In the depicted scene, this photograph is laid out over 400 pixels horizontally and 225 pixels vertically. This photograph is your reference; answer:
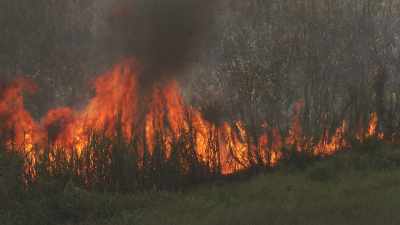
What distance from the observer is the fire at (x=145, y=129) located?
34.0 feet

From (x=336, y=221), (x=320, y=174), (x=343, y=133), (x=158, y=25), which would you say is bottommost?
(x=336, y=221)

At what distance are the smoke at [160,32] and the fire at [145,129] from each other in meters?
0.39

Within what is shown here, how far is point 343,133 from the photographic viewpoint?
11938 millimetres

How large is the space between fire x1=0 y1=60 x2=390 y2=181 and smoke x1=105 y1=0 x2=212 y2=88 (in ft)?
1.28

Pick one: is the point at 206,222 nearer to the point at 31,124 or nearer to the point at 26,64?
the point at 31,124

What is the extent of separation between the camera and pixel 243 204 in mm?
8133

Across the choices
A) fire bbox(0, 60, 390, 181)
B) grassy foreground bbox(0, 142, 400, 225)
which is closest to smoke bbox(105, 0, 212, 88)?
fire bbox(0, 60, 390, 181)

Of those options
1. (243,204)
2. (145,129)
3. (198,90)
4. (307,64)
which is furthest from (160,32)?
(243,204)

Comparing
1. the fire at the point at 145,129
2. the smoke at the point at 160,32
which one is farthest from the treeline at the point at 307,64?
the smoke at the point at 160,32

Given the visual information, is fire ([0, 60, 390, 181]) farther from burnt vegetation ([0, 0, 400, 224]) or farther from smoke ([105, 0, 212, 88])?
smoke ([105, 0, 212, 88])

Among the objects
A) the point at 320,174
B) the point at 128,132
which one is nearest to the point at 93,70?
the point at 128,132

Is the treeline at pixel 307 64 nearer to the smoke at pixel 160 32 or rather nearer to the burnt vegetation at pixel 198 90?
the burnt vegetation at pixel 198 90

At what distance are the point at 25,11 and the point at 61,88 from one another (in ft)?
5.73

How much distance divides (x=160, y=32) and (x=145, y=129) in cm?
262
